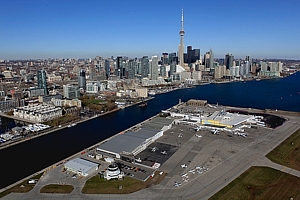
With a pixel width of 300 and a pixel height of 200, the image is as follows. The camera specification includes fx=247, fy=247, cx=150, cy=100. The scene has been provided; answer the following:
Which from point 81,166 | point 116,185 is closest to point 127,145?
point 81,166

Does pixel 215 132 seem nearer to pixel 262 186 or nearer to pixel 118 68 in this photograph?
pixel 262 186

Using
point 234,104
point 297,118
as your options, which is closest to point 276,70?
point 234,104

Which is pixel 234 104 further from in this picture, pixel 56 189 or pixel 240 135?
pixel 56 189

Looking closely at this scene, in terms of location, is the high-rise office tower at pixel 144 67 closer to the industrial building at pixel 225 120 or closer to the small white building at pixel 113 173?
the industrial building at pixel 225 120

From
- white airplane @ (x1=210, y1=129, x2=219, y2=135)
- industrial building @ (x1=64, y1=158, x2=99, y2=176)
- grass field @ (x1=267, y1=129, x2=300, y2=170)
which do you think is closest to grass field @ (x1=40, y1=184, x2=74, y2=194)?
industrial building @ (x1=64, y1=158, x2=99, y2=176)

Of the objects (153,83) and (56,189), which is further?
(153,83)

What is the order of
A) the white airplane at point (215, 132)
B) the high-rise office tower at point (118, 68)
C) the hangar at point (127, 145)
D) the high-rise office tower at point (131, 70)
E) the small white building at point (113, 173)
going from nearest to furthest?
the small white building at point (113, 173)
the hangar at point (127, 145)
the white airplane at point (215, 132)
the high-rise office tower at point (131, 70)
the high-rise office tower at point (118, 68)

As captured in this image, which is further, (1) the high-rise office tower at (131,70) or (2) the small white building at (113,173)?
(1) the high-rise office tower at (131,70)

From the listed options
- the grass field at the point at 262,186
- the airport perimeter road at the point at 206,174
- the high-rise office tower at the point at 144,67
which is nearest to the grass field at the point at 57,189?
the airport perimeter road at the point at 206,174
